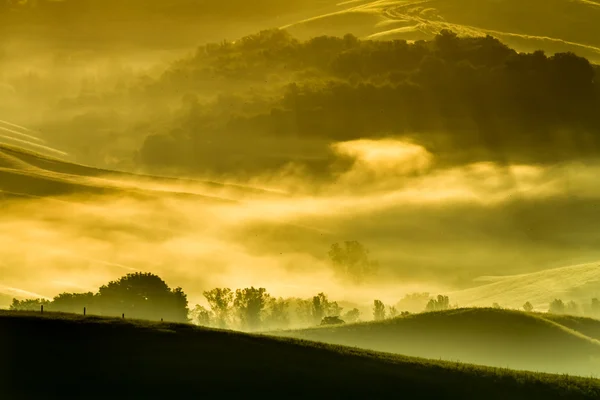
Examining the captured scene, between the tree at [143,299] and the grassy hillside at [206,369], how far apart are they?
52970 mm

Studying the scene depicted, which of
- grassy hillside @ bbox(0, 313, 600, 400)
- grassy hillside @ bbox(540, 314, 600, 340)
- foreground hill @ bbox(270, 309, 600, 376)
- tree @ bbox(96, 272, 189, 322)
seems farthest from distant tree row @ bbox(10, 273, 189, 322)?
grassy hillside @ bbox(0, 313, 600, 400)

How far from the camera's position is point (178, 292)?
177 metres

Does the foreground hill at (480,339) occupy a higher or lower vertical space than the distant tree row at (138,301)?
lower

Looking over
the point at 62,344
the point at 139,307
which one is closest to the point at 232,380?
the point at 62,344

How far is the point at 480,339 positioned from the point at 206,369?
6784 centimetres

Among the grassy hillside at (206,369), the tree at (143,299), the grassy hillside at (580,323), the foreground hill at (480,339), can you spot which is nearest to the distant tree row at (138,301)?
the tree at (143,299)

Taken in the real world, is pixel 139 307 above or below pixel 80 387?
above

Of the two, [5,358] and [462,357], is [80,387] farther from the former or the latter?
[462,357]

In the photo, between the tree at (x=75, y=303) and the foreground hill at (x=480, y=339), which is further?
the tree at (x=75, y=303)

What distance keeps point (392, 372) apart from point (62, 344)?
24.7 m

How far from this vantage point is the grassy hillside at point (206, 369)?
98.4 m

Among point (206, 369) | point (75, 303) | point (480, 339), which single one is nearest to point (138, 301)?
point (75, 303)

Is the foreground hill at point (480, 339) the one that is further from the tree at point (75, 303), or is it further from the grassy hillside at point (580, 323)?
the tree at point (75, 303)

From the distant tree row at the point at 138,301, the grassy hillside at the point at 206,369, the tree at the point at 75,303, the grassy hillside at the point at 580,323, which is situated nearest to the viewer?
the grassy hillside at the point at 206,369
